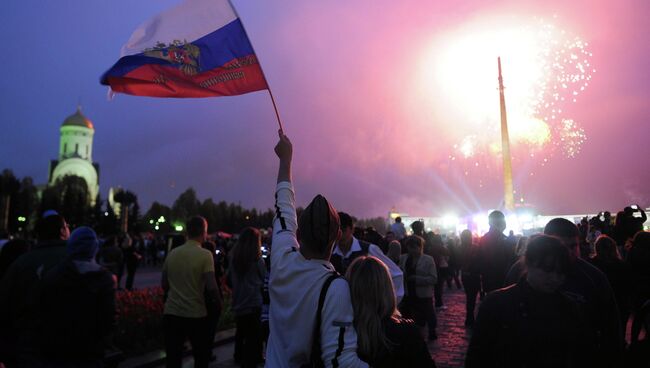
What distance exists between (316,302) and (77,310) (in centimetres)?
241

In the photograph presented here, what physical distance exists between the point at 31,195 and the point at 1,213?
41.6 ft

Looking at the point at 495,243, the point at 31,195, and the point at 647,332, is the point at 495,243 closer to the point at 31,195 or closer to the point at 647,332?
the point at 647,332

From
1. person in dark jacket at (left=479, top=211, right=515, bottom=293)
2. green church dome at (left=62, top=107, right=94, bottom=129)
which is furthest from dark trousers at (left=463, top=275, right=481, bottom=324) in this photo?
green church dome at (left=62, top=107, right=94, bottom=129)

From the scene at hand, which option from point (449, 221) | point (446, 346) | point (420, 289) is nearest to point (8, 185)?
point (449, 221)

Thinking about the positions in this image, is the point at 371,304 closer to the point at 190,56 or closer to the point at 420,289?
the point at 190,56

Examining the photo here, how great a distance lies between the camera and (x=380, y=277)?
240 centimetres

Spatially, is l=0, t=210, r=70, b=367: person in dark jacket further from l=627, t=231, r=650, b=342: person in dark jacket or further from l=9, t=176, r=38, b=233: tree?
l=9, t=176, r=38, b=233: tree

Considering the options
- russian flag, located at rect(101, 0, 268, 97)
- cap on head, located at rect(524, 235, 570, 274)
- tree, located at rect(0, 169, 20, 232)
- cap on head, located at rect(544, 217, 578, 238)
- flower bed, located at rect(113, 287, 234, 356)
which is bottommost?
flower bed, located at rect(113, 287, 234, 356)

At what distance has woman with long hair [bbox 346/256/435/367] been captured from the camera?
7.42 ft

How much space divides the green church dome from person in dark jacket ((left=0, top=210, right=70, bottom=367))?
373 feet

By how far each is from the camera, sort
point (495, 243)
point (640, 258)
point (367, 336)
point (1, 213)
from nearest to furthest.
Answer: point (367, 336)
point (640, 258)
point (495, 243)
point (1, 213)

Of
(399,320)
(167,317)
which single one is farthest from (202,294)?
(399,320)

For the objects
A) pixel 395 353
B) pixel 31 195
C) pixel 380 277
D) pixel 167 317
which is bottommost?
pixel 167 317

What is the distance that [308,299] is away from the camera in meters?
2.22
